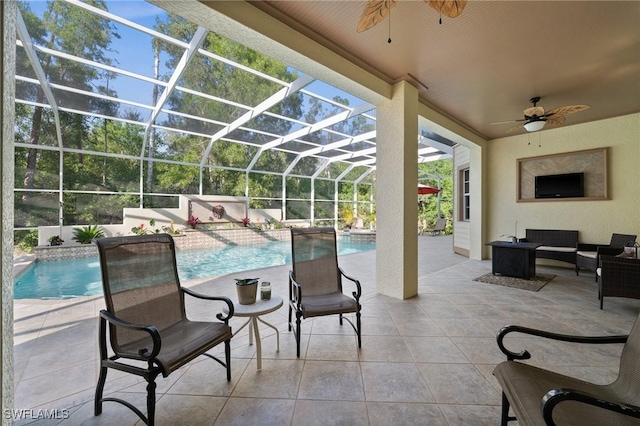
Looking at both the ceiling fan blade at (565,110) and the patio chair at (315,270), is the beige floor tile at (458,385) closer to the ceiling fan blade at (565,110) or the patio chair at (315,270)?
the patio chair at (315,270)

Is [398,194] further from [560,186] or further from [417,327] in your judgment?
[560,186]

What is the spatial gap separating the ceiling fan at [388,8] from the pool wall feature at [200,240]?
8491 millimetres

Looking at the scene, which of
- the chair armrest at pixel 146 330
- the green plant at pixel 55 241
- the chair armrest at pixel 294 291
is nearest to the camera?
the chair armrest at pixel 146 330

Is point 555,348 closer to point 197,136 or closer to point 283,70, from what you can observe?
point 283,70

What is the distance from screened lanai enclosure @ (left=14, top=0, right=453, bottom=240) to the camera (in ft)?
14.5

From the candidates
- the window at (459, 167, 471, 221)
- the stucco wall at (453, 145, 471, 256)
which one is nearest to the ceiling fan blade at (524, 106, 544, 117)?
the stucco wall at (453, 145, 471, 256)

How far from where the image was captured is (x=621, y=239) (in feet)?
15.6

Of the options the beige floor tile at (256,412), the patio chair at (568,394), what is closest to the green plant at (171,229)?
the beige floor tile at (256,412)

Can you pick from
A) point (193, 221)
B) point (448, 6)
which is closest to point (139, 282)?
point (448, 6)

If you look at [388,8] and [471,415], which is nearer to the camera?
[471,415]

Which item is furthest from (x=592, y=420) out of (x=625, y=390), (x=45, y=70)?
(x=45, y=70)

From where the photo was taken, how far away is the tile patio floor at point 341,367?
1589 millimetres

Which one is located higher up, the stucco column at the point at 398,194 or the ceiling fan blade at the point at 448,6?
the ceiling fan blade at the point at 448,6

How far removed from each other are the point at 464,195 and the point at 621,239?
3.34 m
